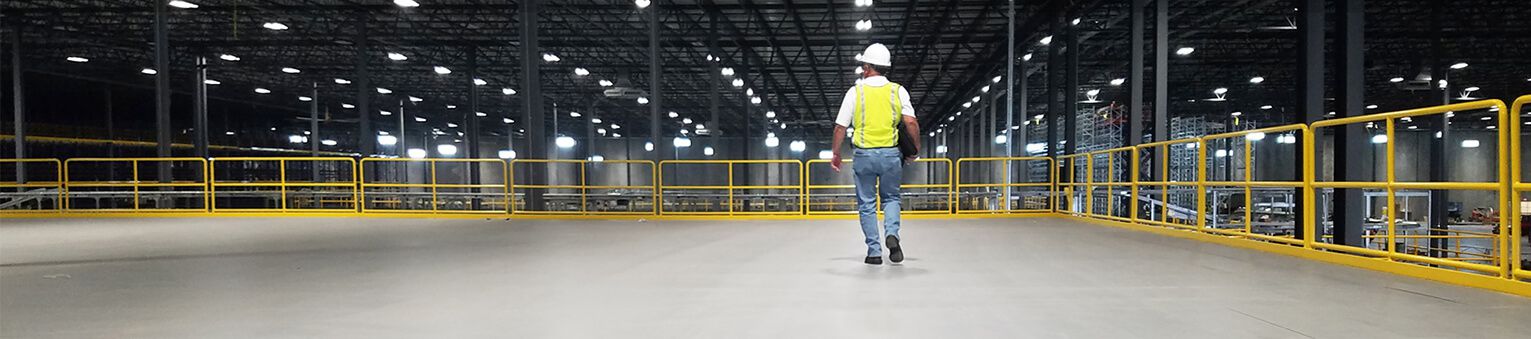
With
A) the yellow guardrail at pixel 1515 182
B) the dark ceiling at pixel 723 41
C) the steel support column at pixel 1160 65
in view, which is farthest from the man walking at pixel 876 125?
the dark ceiling at pixel 723 41

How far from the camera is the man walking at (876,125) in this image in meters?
5.23

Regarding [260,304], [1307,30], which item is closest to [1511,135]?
[1307,30]

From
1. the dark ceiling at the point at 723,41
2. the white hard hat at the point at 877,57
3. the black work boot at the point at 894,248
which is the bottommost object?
the black work boot at the point at 894,248

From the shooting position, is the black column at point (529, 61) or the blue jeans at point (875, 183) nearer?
the blue jeans at point (875, 183)

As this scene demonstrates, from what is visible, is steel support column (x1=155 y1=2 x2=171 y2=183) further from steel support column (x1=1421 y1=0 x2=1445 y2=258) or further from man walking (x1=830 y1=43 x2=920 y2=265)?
steel support column (x1=1421 y1=0 x2=1445 y2=258)

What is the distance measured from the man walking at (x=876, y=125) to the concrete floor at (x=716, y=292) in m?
0.71

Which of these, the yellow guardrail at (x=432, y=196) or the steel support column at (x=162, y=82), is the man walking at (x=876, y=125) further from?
the steel support column at (x=162, y=82)

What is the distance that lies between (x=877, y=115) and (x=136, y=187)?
16311 millimetres

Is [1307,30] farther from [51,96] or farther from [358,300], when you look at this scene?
[51,96]

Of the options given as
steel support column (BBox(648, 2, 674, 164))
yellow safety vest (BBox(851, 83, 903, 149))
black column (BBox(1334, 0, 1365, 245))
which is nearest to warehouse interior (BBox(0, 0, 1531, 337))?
black column (BBox(1334, 0, 1365, 245))

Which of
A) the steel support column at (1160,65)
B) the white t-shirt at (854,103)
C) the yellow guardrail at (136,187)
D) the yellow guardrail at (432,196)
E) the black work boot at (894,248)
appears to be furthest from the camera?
the yellow guardrail at (136,187)

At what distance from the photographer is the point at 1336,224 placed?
7504 millimetres

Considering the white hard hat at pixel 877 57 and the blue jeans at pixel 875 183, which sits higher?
the white hard hat at pixel 877 57

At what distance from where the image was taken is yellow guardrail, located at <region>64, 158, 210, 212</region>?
13.6 meters
